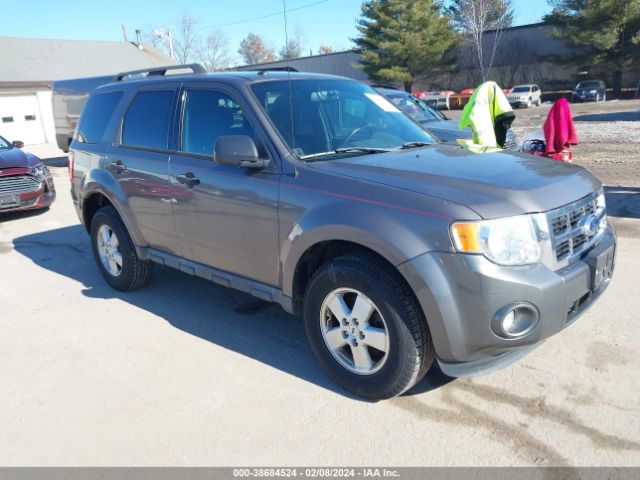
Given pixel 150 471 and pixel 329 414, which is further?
pixel 329 414

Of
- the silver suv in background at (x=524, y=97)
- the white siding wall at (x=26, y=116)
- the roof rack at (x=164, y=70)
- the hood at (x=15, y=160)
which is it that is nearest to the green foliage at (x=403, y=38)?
the silver suv in background at (x=524, y=97)

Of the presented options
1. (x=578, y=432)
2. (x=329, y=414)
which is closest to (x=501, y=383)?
(x=578, y=432)

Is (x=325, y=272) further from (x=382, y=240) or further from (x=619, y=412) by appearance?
(x=619, y=412)

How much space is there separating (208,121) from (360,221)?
1.74m

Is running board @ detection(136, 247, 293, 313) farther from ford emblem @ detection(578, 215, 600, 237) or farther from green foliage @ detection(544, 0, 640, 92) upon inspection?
green foliage @ detection(544, 0, 640, 92)

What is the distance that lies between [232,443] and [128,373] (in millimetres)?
1204

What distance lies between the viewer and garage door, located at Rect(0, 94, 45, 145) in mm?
28156

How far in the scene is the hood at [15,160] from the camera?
9.09 m

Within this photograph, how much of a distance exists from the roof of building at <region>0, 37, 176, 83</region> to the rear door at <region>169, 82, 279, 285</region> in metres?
28.9

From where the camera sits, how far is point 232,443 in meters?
3.00

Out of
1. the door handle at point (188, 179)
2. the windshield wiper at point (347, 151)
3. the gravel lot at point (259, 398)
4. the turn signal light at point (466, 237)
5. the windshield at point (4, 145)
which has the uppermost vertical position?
the windshield wiper at point (347, 151)

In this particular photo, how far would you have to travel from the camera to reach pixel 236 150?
351cm

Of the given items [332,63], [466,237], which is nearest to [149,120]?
[466,237]

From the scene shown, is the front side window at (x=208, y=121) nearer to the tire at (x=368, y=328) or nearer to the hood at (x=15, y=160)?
the tire at (x=368, y=328)
